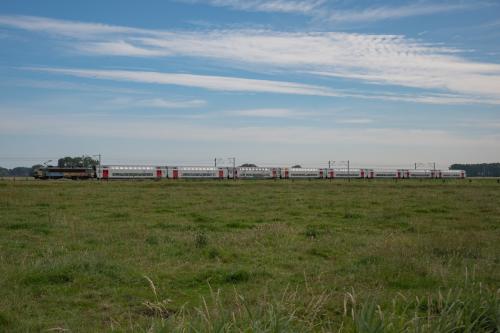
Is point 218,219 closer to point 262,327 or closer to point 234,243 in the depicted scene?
point 234,243

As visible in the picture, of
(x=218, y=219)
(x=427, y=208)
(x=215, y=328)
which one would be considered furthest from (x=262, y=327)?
(x=427, y=208)

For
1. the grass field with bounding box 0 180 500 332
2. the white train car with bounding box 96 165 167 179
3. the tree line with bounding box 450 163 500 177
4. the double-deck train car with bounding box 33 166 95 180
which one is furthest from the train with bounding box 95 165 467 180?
the grass field with bounding box 0 180 500 332

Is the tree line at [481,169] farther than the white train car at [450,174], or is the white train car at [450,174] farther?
the tree line at [481,169]

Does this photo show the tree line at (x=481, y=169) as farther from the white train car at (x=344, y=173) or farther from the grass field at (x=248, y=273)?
the grass field at (x=248, y=273)

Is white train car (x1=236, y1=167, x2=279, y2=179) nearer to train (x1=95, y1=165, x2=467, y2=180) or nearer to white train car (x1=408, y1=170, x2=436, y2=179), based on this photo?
train (x1=95, y1=165, x2=467, y2=180)

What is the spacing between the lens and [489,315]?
509 centimetres

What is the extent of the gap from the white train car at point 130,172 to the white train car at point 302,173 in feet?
83.9

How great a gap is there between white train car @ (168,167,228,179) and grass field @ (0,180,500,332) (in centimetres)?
7062

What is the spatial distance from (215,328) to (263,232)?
9.78 m

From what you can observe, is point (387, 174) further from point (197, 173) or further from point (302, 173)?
point (197, 173)

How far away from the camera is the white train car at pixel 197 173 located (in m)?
88.9

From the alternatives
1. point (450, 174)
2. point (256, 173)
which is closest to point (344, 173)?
point (256, 173)

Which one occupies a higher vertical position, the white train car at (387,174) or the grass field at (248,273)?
the white train car at (387,174)

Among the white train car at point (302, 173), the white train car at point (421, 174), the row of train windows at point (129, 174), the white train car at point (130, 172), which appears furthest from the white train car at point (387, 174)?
the row of train windows at point (129, 174)
